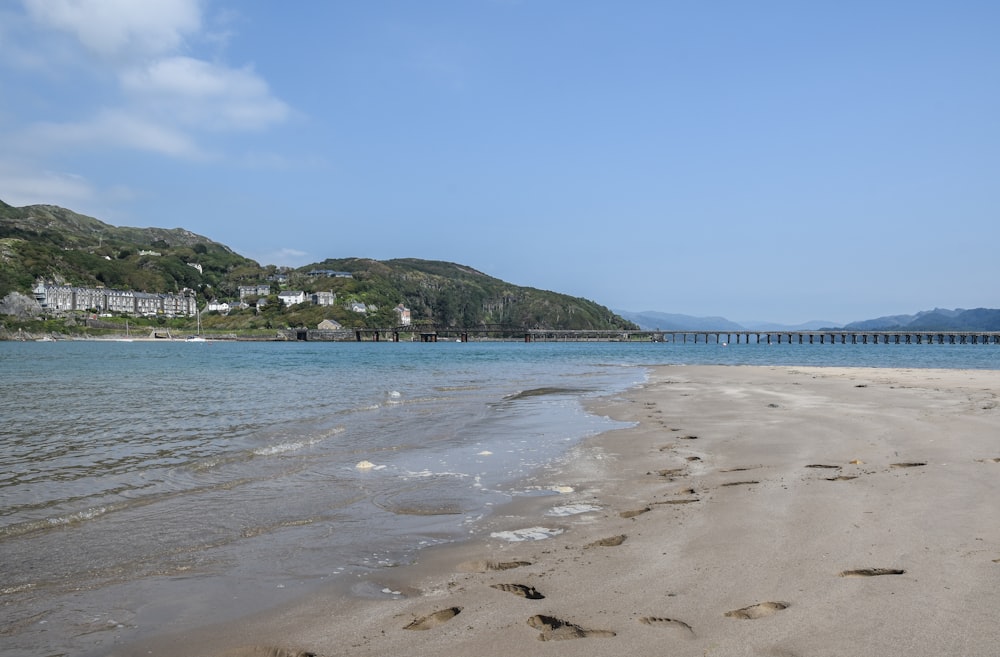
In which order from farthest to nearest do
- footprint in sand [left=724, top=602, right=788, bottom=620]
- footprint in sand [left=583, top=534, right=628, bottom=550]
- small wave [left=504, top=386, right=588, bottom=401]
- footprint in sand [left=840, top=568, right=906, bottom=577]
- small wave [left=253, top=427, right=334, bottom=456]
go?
small wave [left=504, top=386, right=588, bottom=401]
small wave [left=253, top=427, right=334, bottom=456]
footprint in sand [left=583, top=534, right=628, bottom=550]
footprint in sand [left=840, top=568, right=906, bottom=577]
footprint in sand [left=724, top=602, right=788, bottom=620]

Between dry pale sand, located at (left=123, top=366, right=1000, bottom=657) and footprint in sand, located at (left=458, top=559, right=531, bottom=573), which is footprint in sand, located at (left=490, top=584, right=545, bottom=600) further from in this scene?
footprint in sand, located at (left=458, top=559, right=531, bottom=573)

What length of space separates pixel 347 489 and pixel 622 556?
4.30 meters

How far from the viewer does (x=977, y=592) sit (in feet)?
13.4

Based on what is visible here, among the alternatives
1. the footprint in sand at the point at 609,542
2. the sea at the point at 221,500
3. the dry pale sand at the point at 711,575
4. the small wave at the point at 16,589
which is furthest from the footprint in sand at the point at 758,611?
the small wave at the point at 16,589

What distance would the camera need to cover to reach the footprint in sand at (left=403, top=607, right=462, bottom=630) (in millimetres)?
3984

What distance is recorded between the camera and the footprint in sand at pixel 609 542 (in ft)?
18.4

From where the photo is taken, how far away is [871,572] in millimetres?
4598

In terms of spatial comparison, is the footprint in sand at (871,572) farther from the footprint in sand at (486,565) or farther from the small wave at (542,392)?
the small wave at (542,392)

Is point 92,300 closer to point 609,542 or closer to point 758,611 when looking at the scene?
point 609,542

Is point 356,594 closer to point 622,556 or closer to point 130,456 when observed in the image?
point 622,556

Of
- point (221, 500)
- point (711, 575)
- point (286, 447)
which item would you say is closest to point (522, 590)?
point (711, 575)

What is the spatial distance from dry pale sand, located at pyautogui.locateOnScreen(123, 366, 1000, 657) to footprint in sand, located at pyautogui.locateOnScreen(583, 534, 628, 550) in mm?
21

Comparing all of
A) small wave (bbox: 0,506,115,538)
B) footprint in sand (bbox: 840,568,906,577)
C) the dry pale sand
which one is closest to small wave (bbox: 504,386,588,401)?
the dry pale sand

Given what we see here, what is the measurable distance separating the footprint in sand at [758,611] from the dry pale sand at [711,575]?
0.05 ft
